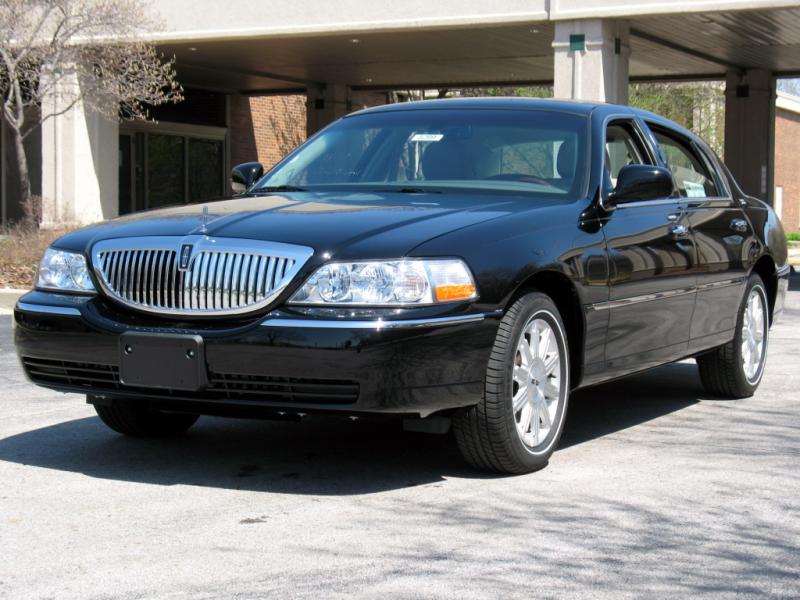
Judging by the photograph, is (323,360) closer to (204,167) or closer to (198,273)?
(198,273)

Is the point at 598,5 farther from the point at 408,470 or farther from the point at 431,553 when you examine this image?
the point at 431,553

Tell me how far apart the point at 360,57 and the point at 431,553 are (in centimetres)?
2538

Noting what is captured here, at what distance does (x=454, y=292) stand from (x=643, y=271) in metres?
1.67

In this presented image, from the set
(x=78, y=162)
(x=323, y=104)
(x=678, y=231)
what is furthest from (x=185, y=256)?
(x=323, y=104)

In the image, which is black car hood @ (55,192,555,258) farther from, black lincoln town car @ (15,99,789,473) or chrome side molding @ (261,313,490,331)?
chrome side molding @ (261,313,490,331)

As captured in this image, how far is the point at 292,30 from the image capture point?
2433cm

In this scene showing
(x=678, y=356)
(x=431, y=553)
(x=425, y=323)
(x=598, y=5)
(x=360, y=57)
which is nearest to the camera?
(x=431, y=553)

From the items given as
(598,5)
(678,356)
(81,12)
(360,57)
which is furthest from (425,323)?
(360,57)

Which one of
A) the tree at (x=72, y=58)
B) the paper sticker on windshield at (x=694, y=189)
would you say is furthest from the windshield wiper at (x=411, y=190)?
the tree at (x=72, y=58)

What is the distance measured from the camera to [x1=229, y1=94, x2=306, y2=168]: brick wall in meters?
37.0

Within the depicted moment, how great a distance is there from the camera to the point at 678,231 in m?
7.01

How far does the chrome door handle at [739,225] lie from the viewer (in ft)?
25.9

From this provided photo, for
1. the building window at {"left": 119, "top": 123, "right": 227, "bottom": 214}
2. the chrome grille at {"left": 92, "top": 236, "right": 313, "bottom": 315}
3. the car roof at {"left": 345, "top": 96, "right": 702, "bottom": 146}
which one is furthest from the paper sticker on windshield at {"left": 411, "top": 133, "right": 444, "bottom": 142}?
the building window at {"left": 119, "top": 123, "right": 227, "bottom": 214}

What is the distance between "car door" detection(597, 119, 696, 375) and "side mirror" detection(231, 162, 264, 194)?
1.88 m
